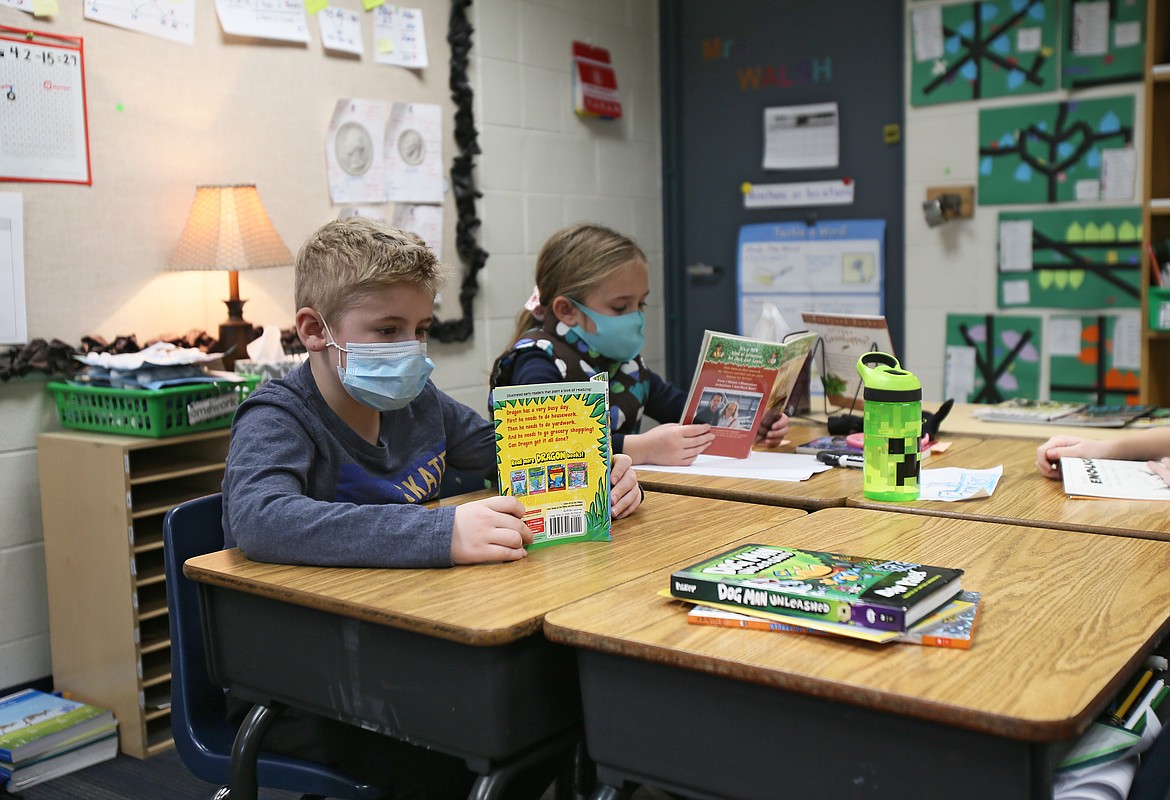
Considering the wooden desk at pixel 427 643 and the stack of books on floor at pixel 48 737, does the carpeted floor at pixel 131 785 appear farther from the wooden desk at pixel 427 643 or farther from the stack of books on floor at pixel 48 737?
the wooden desk at pixel 427 643

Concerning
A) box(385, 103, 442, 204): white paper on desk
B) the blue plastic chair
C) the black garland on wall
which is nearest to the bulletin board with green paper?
the black garland on wall

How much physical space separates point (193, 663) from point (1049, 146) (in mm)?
3426

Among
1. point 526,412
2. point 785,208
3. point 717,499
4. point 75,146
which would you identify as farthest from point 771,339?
point 785,208

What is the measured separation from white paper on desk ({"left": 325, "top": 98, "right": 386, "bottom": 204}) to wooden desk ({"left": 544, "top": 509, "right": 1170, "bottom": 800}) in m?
2.47

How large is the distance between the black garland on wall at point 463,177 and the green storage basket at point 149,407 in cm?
117

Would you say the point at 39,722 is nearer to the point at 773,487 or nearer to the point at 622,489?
the point at 622,489

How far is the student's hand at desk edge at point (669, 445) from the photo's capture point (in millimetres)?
2092

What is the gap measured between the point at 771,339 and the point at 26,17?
193 cm

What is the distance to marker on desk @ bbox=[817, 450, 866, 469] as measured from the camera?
2.11m

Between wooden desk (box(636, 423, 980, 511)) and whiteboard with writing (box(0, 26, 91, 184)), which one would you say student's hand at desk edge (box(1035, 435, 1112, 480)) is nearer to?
wooden desk (box(636, 423, 980, 511))

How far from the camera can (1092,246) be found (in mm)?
3807

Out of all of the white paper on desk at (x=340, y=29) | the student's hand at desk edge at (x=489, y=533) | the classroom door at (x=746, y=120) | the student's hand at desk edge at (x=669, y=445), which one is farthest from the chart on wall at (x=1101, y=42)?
the student's hand at desk edge at (x=489, y=533)

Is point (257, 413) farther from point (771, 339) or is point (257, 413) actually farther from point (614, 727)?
point (771, 339)

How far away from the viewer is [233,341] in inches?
113
